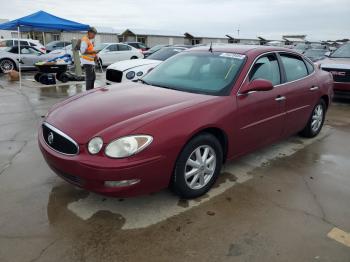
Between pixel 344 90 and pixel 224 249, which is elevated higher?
pixel 344 90

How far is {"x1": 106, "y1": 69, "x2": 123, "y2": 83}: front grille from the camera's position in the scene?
8273 millimetres

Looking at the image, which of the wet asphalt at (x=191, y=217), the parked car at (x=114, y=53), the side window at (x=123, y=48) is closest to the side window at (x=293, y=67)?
the wet asphalt at (x=191, y=217)

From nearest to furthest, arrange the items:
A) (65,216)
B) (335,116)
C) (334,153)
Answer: (65,216) → (334,153) → (335,116)

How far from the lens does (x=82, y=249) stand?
8.94ft

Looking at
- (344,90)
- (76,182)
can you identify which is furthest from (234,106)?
(344,90)

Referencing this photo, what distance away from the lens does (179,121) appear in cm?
317

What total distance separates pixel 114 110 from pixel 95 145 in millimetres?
538

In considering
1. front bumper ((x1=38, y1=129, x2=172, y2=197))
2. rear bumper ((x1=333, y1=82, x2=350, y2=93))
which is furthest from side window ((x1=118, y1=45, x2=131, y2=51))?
front bumper ((x1=38, y1=129, x2=172, y2=197))

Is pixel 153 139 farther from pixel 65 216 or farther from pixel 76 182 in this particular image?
pixel 65 216

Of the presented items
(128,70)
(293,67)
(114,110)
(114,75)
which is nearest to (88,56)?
(114,75)

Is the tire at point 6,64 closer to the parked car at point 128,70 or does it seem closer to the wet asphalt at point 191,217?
the parked car at point 128,70

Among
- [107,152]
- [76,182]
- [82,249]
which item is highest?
[107,152]

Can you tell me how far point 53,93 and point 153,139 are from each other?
8017 mm

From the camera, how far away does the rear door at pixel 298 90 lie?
467 cm
